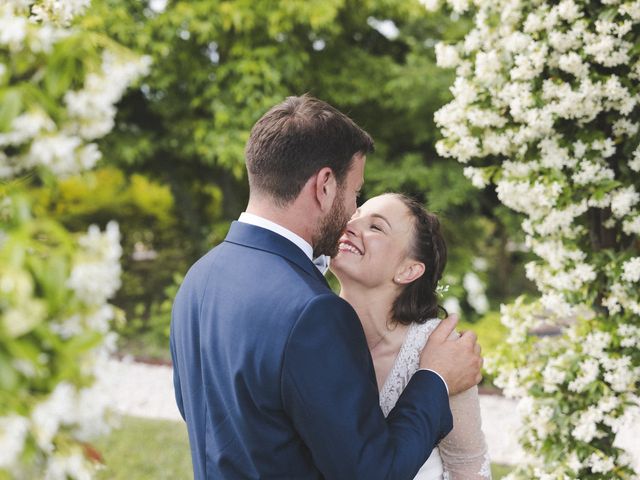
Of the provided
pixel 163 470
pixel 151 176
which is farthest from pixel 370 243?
pixel 151 176

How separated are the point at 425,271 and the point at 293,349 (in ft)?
3.86

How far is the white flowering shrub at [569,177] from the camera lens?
280 centimetres

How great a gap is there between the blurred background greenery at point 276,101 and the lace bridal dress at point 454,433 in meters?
5.31

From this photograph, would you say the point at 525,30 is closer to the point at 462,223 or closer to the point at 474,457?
the point at 474,457

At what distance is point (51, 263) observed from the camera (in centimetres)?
97

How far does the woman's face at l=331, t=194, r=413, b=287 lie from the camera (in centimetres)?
259

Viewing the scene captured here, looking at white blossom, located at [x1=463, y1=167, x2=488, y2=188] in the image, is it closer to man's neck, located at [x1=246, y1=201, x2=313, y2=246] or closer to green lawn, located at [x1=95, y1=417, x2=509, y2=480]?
man's neck, located at [x1=246, y1=201, x2=313, y2=246]

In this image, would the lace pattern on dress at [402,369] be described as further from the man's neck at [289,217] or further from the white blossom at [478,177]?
the white blossom at [478,177]

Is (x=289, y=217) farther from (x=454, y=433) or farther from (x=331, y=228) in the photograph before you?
(x=454, y=433)

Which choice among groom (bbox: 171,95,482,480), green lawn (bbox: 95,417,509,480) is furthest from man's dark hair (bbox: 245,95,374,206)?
green lawn (bbox: 95,417,509,480)

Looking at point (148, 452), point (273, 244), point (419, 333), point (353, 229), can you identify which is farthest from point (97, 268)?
point (148, 452)

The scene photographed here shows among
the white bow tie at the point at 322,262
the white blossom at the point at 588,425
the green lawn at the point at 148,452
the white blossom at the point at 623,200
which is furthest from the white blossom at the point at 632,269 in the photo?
the green lawn at the point at 148,452

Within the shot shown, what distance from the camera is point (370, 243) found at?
2605mm

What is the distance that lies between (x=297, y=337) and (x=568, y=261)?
1.86 metres
